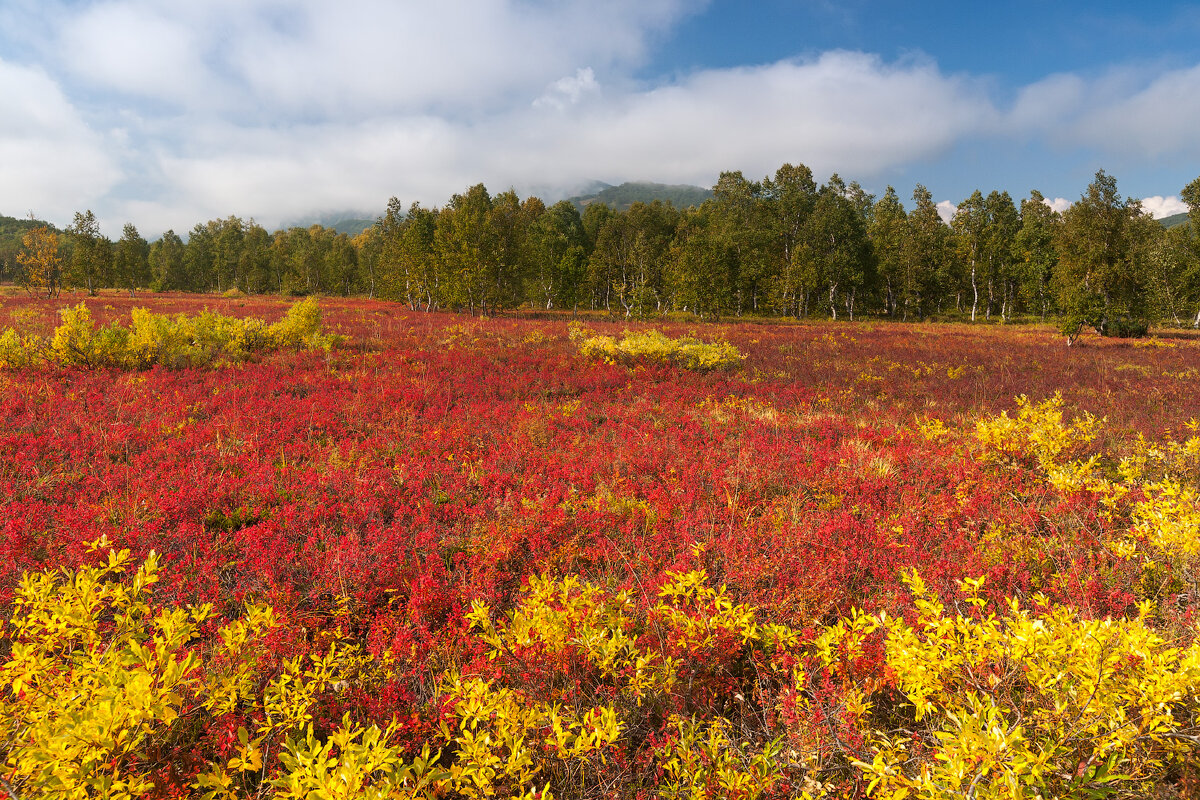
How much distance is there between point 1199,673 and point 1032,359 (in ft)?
69.3

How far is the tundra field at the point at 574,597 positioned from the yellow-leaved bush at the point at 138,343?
0.43m

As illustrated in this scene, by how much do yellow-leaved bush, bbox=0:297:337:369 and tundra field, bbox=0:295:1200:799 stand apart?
17.1 inches

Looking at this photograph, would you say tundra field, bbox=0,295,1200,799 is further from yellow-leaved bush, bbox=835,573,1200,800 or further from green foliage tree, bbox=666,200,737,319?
green foliage tree, bbox=666,200,737,319

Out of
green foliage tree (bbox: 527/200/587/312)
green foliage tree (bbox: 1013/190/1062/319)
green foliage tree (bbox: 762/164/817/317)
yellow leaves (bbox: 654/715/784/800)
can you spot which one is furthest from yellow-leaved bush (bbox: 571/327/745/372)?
green foliage tree (bbox: 1013/190/1062/319)

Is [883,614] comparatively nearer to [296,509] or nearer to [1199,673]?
[1199,673]

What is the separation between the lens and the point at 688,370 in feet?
44.1

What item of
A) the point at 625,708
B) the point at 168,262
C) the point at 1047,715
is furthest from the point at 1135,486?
the point at 168,262

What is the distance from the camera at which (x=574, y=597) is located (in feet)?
11.0

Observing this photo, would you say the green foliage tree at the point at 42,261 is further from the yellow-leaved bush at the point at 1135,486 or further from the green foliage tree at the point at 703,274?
the yellow-leaved bush at the point at 1135,486

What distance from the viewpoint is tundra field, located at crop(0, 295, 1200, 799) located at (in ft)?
7.25

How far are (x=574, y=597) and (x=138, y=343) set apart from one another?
1241 centimetres

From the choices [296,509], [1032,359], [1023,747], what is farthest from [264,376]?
[1032,359]

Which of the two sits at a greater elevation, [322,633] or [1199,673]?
[1199,673]

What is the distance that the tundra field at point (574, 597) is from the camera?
7.25 feet
